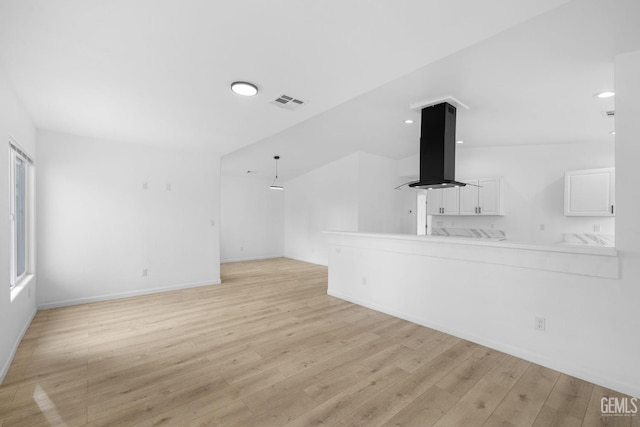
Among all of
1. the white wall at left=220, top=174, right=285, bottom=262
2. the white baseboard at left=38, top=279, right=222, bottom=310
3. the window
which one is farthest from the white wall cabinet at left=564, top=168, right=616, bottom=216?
the window

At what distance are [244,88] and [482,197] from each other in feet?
17.0

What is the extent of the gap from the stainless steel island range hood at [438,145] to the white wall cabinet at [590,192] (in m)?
2.51

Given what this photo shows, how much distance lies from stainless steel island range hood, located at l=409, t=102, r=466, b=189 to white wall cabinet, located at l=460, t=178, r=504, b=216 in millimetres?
2372

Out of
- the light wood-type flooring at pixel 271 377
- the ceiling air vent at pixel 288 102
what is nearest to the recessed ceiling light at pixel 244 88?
the ceiling air vent at pixel 288 102

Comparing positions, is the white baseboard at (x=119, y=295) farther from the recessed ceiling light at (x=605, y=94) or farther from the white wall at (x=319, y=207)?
Answer: the recessed ceiling light at (x=605, y=94)

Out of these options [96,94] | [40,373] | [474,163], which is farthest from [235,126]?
[474,163]

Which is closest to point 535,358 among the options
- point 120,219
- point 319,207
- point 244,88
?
point 244,88

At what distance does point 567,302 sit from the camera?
2543mm

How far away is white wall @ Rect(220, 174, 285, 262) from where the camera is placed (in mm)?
8531

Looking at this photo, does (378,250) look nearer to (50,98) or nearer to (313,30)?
(313,30)

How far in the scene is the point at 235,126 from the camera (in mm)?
4129

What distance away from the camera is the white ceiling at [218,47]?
1848 millimetres

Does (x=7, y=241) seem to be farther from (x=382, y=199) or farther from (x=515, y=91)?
(x=382, y=199)

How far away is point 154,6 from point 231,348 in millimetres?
2923
